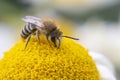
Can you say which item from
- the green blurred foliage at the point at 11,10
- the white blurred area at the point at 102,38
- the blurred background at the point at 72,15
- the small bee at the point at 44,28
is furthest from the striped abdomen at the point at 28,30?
the green blurred foliage at the point at 11,10

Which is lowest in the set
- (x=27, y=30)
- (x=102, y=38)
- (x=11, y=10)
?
(x=102, y=38)

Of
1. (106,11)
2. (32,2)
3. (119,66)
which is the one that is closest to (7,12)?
(32,2)

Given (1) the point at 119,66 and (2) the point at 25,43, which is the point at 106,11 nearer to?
(1) the point at 119,66

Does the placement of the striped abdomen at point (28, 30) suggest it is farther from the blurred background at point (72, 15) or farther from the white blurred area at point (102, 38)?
the blurred background at point (72, 15)

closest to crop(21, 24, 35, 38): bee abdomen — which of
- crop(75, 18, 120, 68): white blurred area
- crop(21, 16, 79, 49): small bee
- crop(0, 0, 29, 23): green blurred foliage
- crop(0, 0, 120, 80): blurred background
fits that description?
crop(21, 16, 79, 49): small bee

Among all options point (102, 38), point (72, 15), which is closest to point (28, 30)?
point (102, 38)

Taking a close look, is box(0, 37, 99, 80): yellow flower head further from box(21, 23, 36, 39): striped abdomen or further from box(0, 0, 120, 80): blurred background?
box(0, 0, 120, 80): blurred background

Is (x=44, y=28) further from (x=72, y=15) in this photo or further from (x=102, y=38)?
(x=72, y=15)
